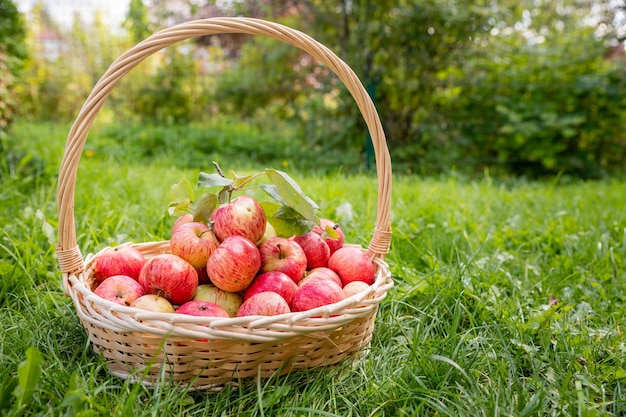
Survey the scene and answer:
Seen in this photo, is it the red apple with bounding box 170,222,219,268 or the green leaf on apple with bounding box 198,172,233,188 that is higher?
the green leaf on apple with bounding box 198,172,233,188

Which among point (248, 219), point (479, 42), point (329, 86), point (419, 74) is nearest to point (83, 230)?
point (248, 219)

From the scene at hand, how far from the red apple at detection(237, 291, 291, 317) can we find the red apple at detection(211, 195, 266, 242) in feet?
0.76

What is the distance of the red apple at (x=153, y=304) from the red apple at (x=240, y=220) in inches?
10.9

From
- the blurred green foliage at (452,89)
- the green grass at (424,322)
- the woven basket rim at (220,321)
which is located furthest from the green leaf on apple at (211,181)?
the blurred green foliage at (452,89)

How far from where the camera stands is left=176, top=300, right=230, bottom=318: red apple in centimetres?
137

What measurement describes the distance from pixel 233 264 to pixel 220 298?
138 millimetres

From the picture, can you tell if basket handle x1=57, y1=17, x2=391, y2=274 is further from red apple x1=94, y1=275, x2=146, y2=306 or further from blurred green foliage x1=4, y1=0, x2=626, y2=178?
blurred green foliage x1=4, y1=0, x2=626, y2=178

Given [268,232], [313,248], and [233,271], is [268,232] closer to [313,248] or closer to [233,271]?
[313,248]

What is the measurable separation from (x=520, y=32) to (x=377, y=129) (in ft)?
18.8

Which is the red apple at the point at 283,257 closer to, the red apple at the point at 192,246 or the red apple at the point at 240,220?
the red apple at the point at 240,220

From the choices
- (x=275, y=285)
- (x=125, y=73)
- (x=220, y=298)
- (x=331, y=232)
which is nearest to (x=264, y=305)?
(x=275, y=285)

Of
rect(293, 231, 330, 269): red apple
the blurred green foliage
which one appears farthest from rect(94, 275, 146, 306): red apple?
the blurred green foliage

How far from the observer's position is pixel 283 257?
5.29ft

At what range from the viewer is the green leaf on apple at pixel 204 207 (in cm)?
167
